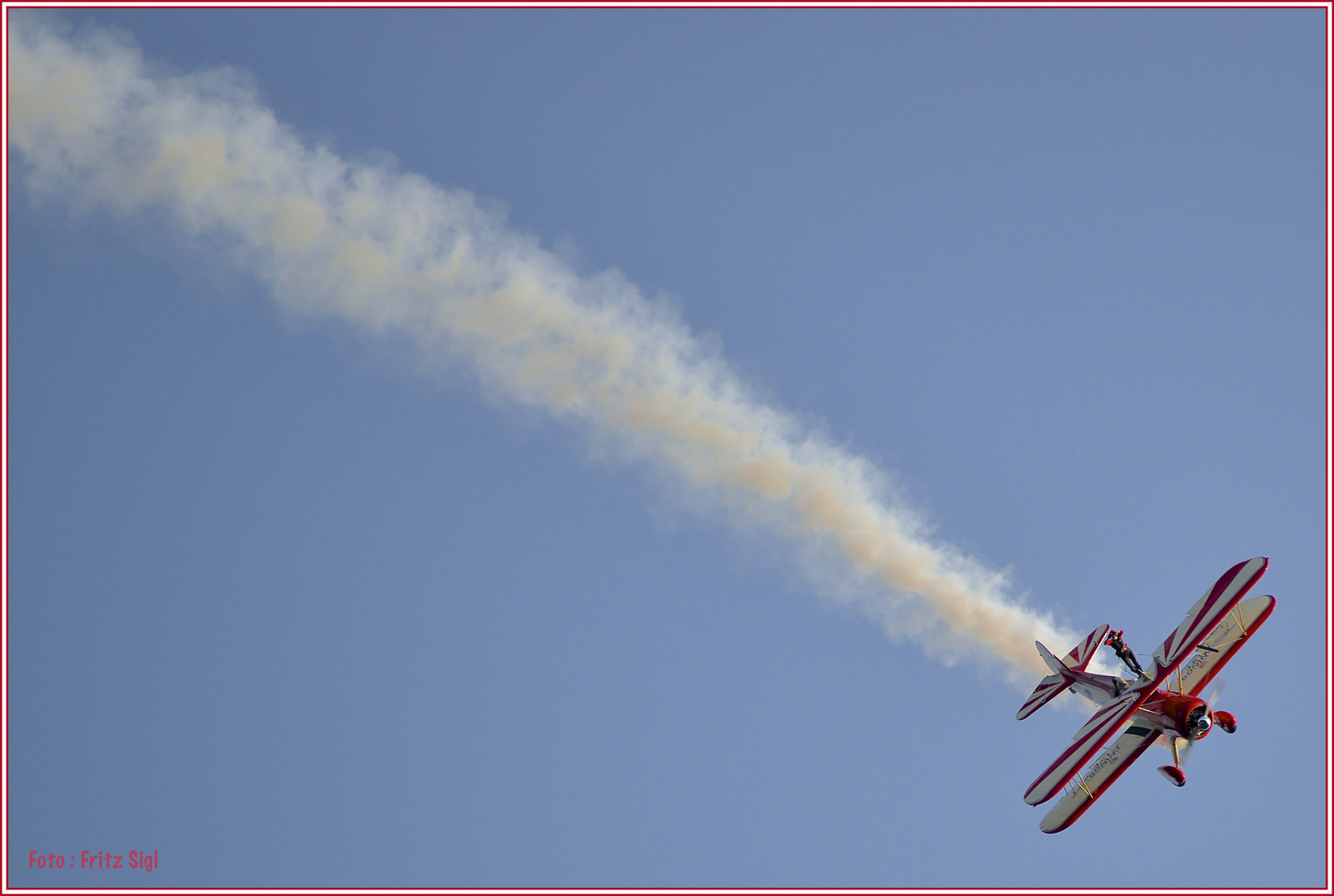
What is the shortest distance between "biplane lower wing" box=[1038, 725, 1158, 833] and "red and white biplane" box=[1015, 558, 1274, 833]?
3 centimetres

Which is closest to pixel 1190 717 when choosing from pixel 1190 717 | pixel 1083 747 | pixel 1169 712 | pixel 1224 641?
pixel 1190 717

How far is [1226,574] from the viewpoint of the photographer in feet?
126

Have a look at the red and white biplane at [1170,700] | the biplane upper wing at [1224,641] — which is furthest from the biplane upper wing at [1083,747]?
the biplane upper wing at [1224,641]

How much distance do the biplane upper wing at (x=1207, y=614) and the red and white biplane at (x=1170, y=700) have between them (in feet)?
0.09

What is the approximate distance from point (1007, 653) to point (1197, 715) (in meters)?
7.65

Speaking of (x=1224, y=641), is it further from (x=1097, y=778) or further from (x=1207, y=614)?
(x=1097, y=778)

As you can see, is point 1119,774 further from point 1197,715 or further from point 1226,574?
point 1226,574

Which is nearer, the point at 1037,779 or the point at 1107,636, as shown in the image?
the point at 1037,779

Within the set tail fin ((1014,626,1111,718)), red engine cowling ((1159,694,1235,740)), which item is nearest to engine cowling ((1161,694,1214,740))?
red engine cowling ((1159,694,1235,740))

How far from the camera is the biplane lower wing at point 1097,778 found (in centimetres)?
3678

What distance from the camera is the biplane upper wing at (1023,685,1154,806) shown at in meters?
35.3

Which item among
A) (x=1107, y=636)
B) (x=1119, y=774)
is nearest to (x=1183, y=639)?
(x=1107, y=636)

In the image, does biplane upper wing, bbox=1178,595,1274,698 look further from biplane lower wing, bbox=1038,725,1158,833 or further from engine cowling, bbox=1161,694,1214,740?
biplane lower wing, bbox=1038,725,1158,833

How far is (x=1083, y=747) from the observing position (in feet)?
118
